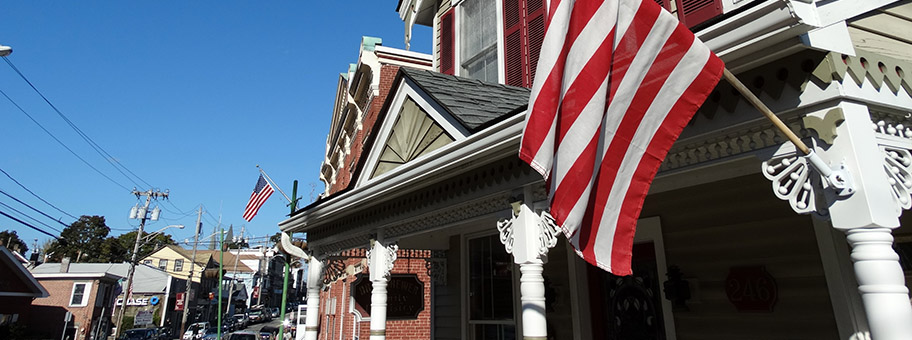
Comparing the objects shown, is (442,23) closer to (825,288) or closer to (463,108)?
(463,108)

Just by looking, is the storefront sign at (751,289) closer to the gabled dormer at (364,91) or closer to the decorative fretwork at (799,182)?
the decorative fretwork at (799,182)

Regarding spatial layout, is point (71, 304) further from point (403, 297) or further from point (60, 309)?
point (403, 297)

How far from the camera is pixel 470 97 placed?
6648 mm

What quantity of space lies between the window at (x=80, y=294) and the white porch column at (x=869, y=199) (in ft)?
148

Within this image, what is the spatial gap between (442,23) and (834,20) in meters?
9.28

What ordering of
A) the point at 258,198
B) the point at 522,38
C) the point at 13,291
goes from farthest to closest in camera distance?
the point at 13,291 → the point at 258,198 → the point at 522,38

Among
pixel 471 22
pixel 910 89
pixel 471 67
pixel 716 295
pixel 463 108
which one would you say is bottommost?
pixel 716 295

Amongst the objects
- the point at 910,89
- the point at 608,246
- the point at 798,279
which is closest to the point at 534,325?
the point at 608,246

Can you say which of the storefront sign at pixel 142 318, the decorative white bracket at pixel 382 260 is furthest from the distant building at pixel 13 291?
the decorative white bracket at pixel 382 260

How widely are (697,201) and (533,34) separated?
442cm

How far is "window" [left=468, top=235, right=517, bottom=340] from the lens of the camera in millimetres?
7820

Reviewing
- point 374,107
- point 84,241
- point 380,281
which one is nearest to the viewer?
point 380,281

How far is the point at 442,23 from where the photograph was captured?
11.3 meters

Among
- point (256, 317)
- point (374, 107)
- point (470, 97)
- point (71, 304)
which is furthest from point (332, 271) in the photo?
point (256, 317)
